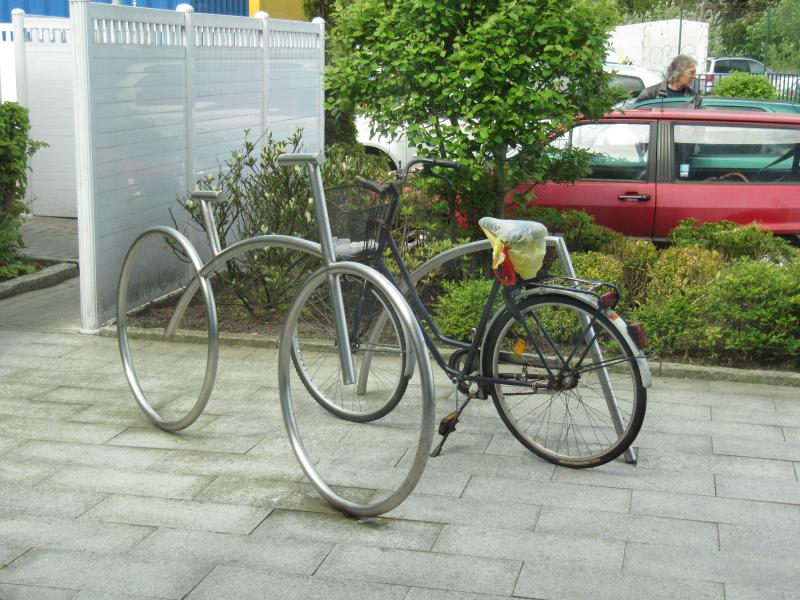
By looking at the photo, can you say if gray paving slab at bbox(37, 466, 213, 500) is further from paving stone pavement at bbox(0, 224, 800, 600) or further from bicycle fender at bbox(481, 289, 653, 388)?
bicycle fender at bbox(481, 289, 653, 388)

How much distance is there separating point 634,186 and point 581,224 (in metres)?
0.78

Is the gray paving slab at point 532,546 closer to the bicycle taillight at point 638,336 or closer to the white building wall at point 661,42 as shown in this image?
the bicycle taillight at point 638,336

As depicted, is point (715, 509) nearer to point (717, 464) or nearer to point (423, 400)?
point (717, 464)

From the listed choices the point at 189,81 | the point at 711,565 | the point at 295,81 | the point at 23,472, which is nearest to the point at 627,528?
the point at 711,565

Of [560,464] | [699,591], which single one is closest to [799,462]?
[560,464]

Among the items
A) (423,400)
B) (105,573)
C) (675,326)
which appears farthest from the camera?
(675,326)

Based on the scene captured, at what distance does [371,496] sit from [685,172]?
520 centimetres

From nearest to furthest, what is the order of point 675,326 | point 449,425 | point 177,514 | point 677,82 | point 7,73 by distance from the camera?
point 177,514
point 449,425
point 675,326
point 677,82
point 7,73

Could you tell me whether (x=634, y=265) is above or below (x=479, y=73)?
below

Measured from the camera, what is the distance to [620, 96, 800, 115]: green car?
11742mm

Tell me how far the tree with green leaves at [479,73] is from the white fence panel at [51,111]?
4912 mm

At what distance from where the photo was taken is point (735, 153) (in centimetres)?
902

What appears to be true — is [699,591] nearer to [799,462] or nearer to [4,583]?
[799,462]

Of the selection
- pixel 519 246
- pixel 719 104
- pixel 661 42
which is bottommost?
pixel 519 246
